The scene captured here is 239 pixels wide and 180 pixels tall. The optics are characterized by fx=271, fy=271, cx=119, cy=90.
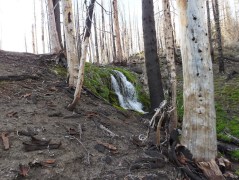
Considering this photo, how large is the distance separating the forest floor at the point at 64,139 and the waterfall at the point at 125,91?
282 centimetres

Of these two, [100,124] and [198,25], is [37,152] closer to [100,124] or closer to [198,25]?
[100,124]

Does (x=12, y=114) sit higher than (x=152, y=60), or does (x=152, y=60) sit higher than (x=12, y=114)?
(x=152, y=60)

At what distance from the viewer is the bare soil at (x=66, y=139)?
141 inches

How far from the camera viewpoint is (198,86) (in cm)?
414

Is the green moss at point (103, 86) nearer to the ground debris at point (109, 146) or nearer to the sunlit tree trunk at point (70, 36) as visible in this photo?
the sunlit tree trunk at point (70, 36)

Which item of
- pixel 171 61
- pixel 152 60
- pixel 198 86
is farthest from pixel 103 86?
pixel 198 86

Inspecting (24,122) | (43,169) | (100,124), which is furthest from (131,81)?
(43,169)

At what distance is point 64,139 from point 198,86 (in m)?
2.23

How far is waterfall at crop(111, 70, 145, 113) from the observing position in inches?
375

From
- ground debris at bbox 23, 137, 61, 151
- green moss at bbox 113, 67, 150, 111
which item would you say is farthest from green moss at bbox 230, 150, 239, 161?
green moss at bbox 113, 67, 150, 111

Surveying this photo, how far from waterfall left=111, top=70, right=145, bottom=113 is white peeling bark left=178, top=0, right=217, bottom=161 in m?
5.12

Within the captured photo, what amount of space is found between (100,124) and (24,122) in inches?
56.0

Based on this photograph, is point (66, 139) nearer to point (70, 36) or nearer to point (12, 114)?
point (12, 114)

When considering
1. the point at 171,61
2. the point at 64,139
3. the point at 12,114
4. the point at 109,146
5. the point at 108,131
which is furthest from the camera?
the point at 171,61
